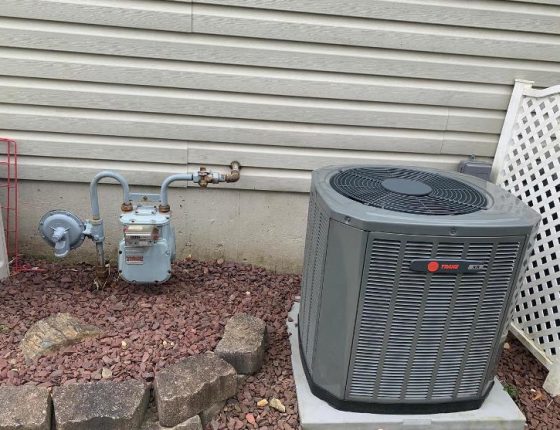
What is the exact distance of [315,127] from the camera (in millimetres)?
3043

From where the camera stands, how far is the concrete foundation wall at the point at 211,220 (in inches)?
121

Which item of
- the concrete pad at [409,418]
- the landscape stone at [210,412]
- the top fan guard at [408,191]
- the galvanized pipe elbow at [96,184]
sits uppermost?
the top fan guard at [408,191]

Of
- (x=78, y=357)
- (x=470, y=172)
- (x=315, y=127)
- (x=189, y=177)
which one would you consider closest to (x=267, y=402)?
(x=78, y=357)

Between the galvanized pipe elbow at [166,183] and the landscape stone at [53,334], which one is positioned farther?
the galvanized pipe elbow at [166,183]

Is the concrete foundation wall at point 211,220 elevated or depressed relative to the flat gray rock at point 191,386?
elevated

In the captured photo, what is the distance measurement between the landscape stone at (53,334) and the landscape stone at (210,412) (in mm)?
758

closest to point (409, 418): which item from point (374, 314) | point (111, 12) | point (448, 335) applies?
point (448, 335)

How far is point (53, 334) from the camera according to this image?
2.33 metres

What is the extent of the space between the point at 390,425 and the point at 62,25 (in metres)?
2.81

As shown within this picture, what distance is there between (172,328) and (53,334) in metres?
0.60

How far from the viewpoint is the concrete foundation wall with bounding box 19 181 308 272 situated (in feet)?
10.1

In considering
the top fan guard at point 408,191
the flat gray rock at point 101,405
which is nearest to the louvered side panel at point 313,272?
the top fan guard at point 408,191

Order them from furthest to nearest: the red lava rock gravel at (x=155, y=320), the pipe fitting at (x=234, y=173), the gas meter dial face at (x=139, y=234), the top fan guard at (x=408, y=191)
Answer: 1. the pipe fitting at (x=234, y=173)
2. the gas meter dial face at (x=139, y=234)
3. the red lava rock gravel at (x=155, y=320)
4. the top fan guard at (x=408, y=191)

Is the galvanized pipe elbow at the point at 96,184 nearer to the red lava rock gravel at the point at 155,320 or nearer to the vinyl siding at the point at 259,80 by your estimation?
the vinyl siding at the point at 259,80
